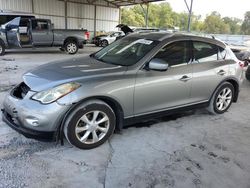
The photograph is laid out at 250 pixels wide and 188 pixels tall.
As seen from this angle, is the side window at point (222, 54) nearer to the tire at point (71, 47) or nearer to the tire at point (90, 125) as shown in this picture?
the tire at point (90, 125)

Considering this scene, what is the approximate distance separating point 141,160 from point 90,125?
0.78 meters

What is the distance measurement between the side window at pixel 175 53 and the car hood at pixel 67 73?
707mm

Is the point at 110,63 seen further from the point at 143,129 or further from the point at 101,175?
the point at 101,175

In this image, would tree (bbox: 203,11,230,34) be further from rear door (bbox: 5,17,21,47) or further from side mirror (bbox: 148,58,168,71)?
side mirror (bbox: 148,58,168,71)

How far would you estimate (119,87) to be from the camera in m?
3.25

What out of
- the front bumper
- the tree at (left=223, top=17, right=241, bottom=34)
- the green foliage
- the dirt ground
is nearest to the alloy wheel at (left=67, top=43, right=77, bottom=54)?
the dirt ground

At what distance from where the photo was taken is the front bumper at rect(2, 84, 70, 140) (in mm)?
2873

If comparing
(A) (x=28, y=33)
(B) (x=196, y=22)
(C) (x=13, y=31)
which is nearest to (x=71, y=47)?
(A) (x=28, y=33)

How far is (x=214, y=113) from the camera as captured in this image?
4758mm

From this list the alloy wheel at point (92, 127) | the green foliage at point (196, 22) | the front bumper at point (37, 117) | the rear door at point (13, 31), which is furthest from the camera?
the green foliage at point (196, 22)

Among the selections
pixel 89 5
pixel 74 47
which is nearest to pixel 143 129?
pixel 74 47

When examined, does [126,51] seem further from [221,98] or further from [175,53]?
[221,98]

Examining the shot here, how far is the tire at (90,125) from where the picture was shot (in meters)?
3.01

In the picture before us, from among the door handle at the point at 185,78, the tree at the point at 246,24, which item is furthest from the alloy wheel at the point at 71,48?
the tree at the point at 246,24
